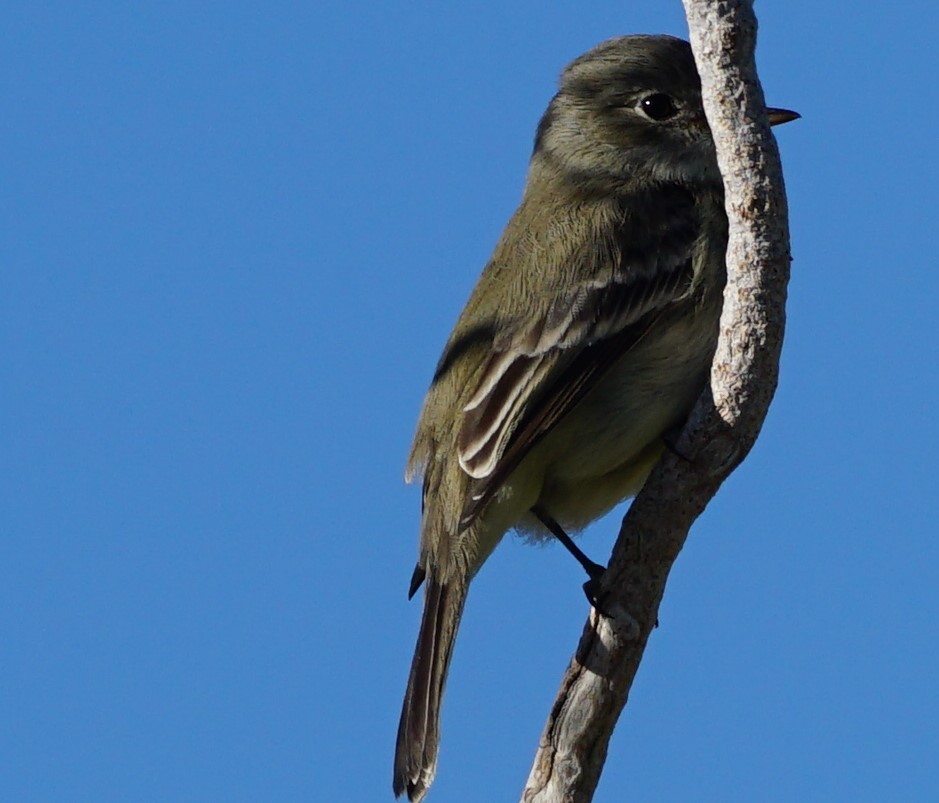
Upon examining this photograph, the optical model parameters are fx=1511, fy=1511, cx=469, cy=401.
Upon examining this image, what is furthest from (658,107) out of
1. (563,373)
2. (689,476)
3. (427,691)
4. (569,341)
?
(427,691)

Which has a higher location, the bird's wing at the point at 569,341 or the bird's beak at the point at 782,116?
the bird's beak at the point at 782,116

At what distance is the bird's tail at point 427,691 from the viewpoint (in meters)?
5.95

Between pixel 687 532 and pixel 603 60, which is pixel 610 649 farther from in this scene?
pixel 603 60

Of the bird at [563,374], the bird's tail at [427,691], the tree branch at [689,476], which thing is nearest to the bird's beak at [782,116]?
the bird at [563,374]

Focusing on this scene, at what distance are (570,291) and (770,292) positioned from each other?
1.53m

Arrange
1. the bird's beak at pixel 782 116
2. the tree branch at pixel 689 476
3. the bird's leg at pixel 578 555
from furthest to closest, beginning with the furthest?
the bird's beak at pixel 782 116
the bird's leg at pixel 578 555
the tree branch at pixel 689 476

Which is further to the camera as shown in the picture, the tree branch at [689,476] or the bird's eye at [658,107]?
the bird's eye at [658,107]

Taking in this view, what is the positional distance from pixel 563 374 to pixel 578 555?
2.70ft

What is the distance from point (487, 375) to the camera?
6.48m

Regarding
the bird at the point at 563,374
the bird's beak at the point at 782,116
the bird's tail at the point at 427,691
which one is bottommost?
the bird's tail at the point at 427,691

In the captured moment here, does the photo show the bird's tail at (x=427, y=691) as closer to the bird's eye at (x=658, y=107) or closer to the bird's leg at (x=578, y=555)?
the bird's leg at (x=578, y=555)

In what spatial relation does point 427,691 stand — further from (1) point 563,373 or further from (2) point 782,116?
(2) point 782,116

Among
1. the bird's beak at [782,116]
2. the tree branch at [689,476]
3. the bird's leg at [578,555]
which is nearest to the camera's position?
the tree branch at [689,476]

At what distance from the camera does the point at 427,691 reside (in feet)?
20.0
